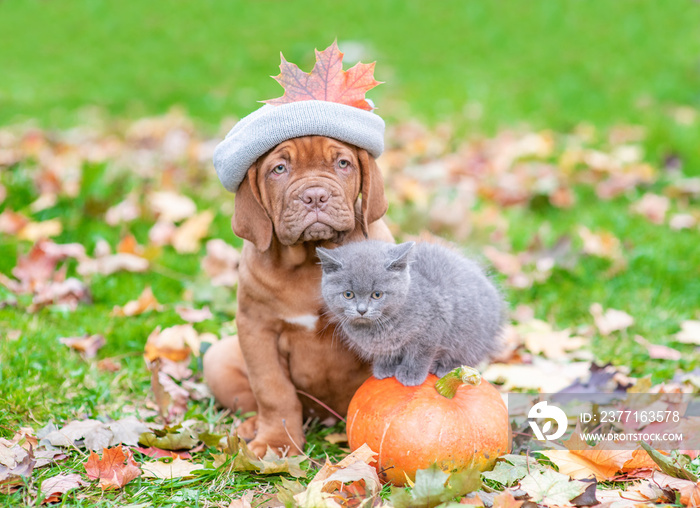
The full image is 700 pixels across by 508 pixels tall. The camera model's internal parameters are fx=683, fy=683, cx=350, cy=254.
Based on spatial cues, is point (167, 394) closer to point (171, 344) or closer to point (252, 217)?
point (171, 344)

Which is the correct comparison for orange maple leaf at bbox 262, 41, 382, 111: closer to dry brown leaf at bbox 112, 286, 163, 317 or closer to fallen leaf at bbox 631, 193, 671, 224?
dry brown leaf at bbox 112, 286, 163, 317

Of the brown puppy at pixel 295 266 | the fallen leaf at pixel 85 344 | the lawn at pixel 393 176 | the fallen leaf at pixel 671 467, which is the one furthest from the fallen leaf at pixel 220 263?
the fallen leaf at pixel 671 467

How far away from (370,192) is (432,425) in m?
0.98

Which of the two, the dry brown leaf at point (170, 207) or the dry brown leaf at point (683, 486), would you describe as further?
the dry brown leaf at point (170, 207)

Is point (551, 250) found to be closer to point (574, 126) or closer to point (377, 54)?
point (574, 126)

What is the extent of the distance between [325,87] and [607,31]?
421 inches

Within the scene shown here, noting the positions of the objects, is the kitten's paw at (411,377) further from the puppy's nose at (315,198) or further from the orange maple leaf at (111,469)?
the orange maple leaf at (111,469)

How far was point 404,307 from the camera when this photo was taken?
268 centimetres

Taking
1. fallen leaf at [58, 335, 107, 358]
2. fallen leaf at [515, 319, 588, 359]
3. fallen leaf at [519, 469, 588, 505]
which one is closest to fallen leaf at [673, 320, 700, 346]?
fallen leaf at [515, 319, 588, 359]

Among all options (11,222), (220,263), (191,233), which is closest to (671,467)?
(220,263)

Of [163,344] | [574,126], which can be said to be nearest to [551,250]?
[163,344]

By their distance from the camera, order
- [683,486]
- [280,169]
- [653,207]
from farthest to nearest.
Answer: [653,207] → [280,169] → [683,486]

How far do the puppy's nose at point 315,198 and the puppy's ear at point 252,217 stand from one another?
255 millimetres

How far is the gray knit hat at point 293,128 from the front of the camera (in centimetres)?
267
